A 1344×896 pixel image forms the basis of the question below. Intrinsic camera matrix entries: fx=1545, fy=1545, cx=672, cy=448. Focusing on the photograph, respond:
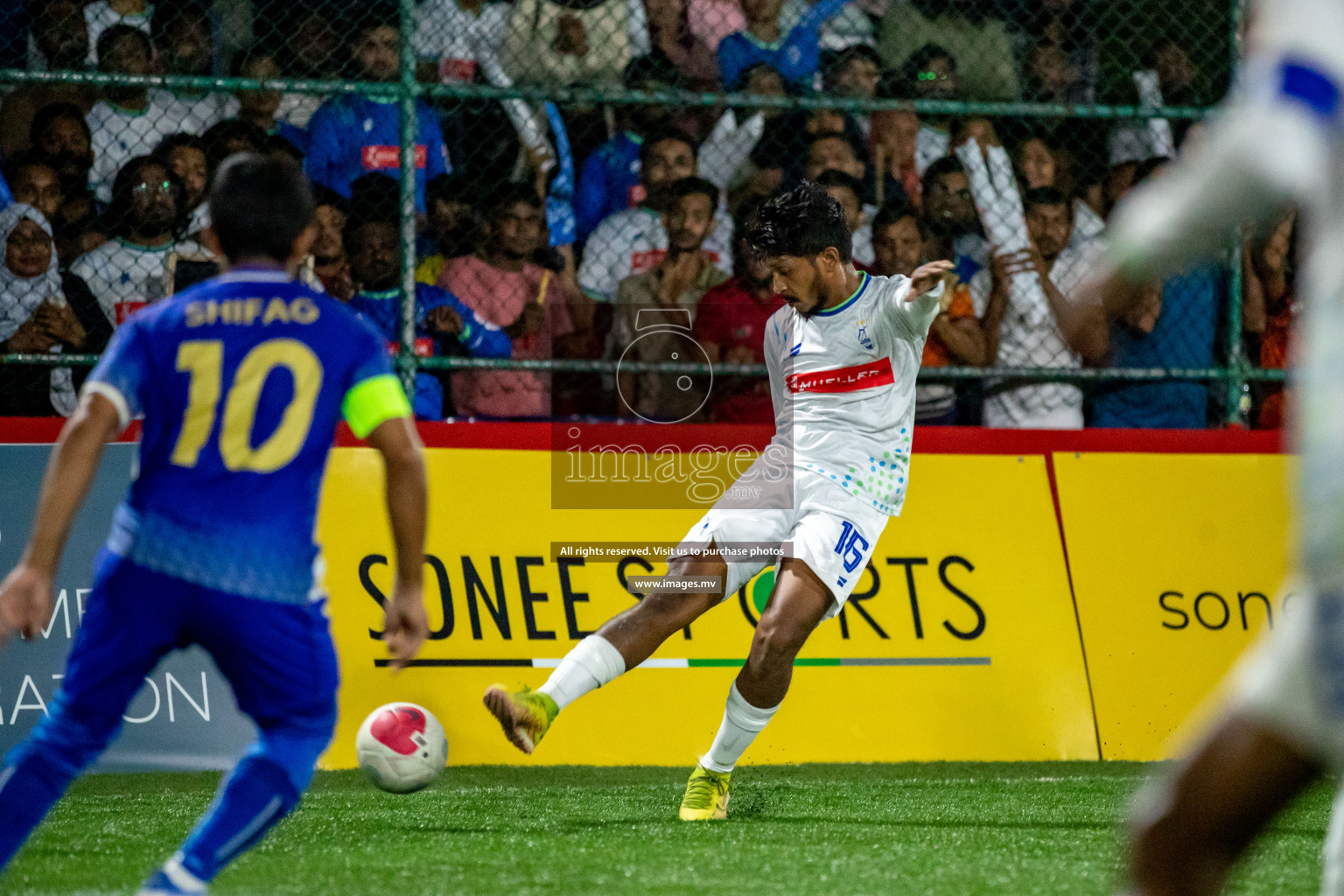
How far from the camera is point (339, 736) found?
6418 mm

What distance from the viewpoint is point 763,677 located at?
17.6 ft

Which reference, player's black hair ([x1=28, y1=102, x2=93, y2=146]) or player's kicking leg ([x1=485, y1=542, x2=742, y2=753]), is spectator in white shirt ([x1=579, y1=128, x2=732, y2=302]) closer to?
player's kicking leg ([x1=485, y1=542, x2=742, y2=753])

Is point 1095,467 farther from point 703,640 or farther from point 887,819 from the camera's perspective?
point 887,819

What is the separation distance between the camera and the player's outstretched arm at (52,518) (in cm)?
303

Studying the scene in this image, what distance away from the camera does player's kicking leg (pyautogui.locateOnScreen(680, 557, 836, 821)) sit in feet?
17.3

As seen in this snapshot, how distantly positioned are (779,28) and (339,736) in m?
4.19

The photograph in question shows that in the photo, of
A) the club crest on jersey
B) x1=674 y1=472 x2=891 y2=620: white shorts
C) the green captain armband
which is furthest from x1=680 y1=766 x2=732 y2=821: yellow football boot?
the green captain armband

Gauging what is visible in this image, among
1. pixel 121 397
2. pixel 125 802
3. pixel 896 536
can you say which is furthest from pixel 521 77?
pixel 121 397

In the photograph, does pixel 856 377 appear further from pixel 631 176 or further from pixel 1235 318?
pixel 1235 318

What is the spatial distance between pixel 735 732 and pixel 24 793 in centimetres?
269

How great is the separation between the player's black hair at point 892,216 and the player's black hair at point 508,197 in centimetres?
165

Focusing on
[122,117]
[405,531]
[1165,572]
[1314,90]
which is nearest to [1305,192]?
[1314,90]

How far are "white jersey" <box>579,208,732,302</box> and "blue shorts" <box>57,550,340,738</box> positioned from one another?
4.20 meters

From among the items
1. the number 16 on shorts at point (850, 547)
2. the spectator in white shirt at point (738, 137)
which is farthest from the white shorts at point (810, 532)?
the spectator in white shirt at point (738, 137)
